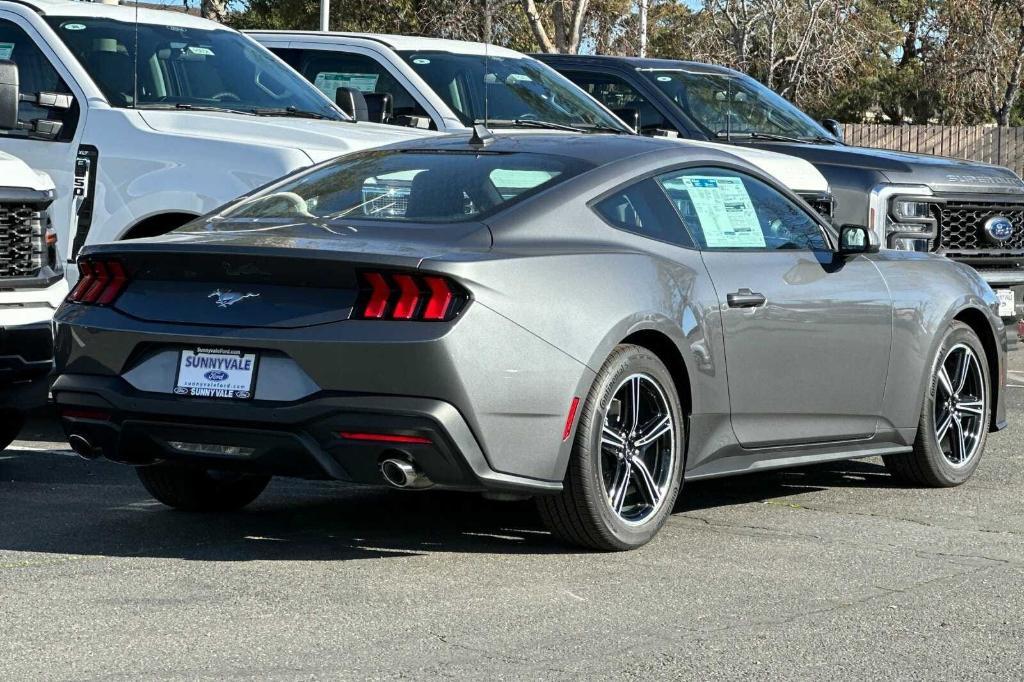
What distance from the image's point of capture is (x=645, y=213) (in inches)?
262

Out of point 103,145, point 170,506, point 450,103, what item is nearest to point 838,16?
point 450,103

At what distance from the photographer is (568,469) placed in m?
6.04

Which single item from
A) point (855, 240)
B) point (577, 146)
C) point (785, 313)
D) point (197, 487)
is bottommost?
point (197, 487)

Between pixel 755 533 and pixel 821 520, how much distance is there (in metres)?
0.47

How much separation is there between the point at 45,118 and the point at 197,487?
3428 millimetres

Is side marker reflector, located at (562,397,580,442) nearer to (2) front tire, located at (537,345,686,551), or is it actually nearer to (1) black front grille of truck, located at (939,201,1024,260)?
(2) front tire, located at (537,345,686,551)

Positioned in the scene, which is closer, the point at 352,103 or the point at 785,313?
the point at 785,313

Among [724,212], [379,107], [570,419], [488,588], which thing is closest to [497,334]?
[570,419]

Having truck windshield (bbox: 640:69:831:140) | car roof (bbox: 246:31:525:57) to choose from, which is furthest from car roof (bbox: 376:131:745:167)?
truck windshield (bbox: 640:69:831:140)

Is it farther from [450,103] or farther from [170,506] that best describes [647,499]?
[450,103]

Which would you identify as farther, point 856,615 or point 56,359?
point 56,359

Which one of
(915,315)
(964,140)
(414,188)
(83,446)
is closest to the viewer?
(83,446)

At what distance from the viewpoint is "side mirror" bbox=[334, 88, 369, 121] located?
1092cm

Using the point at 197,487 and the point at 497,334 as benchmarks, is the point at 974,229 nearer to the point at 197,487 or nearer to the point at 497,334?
the point at 197,487
